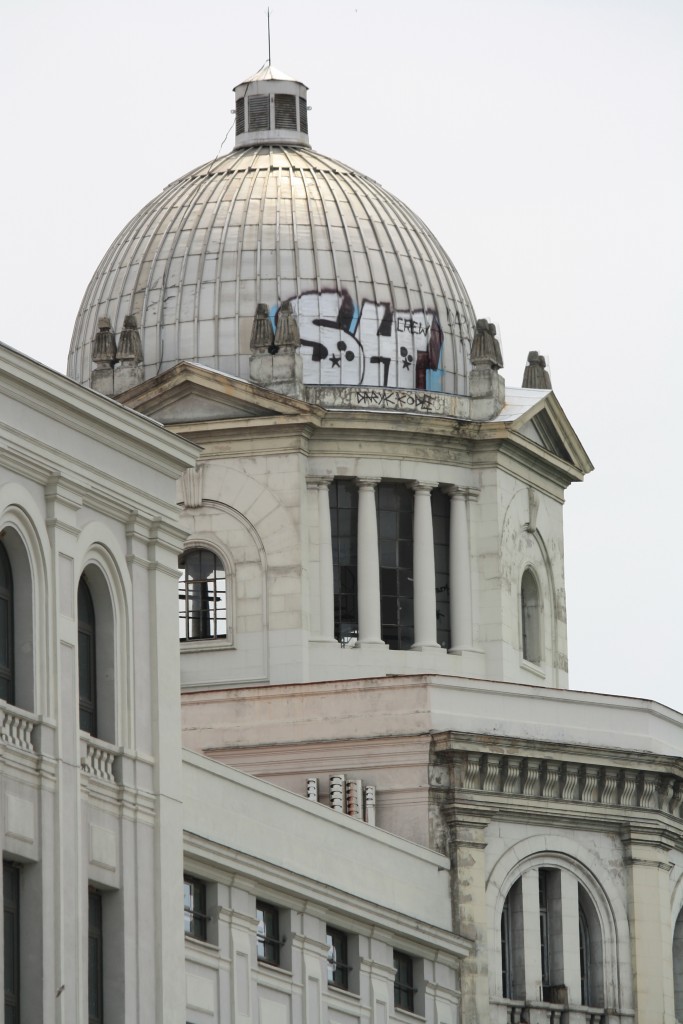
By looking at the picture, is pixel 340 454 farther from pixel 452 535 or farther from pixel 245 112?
pixel 245 112

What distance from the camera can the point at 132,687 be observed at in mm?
57375

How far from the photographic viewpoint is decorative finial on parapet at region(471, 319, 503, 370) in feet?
283

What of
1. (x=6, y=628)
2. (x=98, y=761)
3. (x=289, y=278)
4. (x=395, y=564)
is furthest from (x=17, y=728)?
(x=289, y=278)

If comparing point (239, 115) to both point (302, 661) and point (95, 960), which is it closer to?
point (302, 661)

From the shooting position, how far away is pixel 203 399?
8319cm

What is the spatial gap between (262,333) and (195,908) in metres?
23.3

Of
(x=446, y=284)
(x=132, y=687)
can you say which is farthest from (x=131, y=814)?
(x=446, y=284)

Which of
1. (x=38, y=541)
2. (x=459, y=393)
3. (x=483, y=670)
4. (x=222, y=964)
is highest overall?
(x=459, y=393)

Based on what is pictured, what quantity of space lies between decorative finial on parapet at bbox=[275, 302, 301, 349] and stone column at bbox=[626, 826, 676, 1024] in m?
Result: 14.7

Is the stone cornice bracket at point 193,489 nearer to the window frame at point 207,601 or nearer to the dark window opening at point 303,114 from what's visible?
the window frame at point 207,601

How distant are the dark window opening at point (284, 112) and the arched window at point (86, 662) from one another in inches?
1365

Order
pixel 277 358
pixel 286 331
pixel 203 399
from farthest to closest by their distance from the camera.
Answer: pixel 286 331, pixel 277 358, pixel 203 399

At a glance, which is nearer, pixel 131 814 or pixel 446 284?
pixel 131 814

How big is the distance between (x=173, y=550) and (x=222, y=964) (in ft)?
28.9
